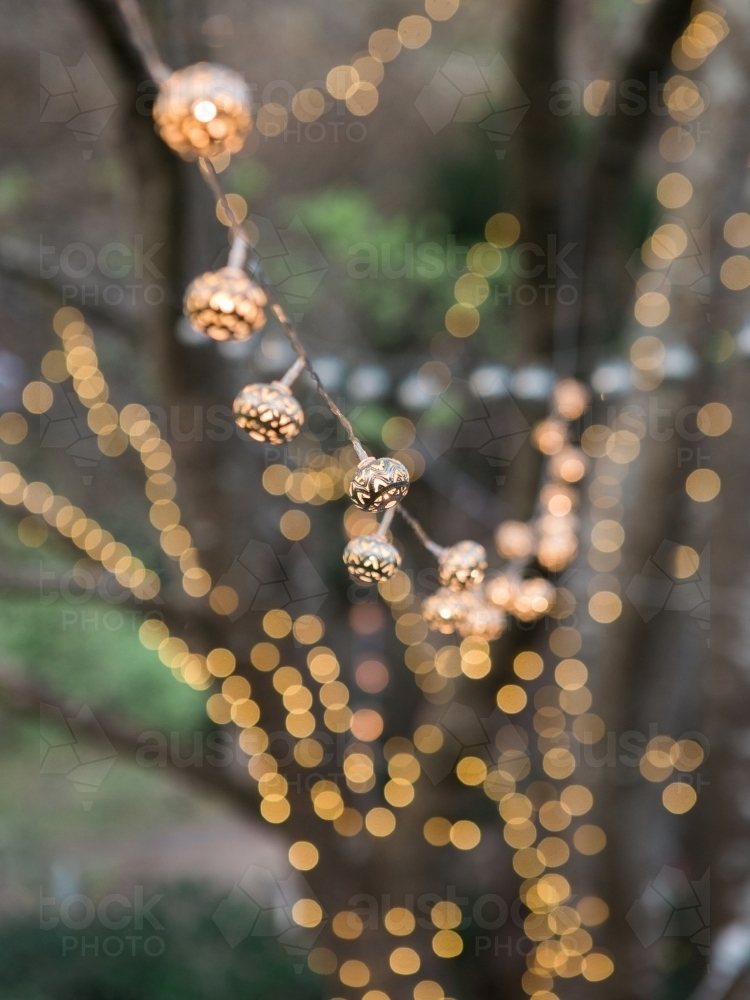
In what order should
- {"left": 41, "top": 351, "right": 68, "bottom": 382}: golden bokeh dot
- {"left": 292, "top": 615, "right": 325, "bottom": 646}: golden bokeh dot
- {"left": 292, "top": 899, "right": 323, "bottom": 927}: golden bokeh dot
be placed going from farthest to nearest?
{"left": 41, "top": 351, "right": 68, "bottom": 382}: golden bokeh dot < {"left": 292, "top": 899, "right": 323, "bottom": 927}: golden bokeh dot < {"left": 292, "top": 615, "right": 325, "bottom": 646}: golden bokeh dot

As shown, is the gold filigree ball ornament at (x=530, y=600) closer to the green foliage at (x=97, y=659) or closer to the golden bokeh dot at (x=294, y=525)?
the golden bokeh dot at (x=294, y=525)

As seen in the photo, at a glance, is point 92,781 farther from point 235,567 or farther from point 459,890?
point 235,567

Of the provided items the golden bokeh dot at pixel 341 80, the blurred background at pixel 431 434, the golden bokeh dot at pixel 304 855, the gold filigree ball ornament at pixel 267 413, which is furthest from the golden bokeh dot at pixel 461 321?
the gold filigree ball ornament at pixel 267 413

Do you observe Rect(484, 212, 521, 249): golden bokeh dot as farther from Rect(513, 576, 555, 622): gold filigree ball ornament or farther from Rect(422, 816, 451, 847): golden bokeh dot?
Rect(422, 816, 451, 847): golden bokeh dot

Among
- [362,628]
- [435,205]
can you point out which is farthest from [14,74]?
[362,628]

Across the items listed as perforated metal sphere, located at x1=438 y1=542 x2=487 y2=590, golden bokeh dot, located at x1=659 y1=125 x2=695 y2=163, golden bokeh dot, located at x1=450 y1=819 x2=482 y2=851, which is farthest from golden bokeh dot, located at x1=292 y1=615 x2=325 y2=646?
golden bokeh dot, located at x1=659 y1=125 x2=695 y2=163
